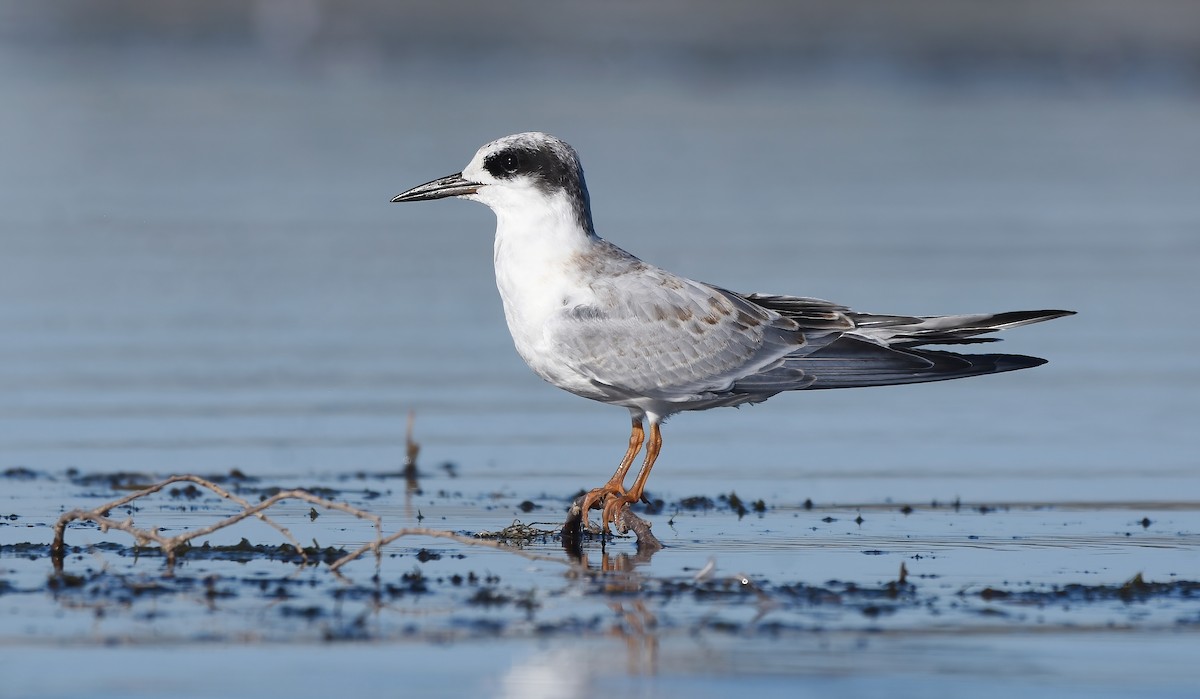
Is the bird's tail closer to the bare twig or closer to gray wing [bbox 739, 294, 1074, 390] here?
gray wing [bbox 739, 294, 1074, 390]

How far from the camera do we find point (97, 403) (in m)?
10.8

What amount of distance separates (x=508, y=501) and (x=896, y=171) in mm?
13473

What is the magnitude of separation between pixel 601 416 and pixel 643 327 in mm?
2848

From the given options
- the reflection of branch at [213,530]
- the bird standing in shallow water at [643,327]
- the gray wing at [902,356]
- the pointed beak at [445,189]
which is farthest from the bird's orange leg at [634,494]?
the pointed beak at [445,189]

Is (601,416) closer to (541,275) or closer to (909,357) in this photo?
(541,275)

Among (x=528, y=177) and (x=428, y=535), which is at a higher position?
(x=528, y=177)

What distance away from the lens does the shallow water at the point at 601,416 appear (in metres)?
6.03

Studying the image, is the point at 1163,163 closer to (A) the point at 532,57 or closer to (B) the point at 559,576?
(A) the point at 532,57

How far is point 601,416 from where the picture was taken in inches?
440

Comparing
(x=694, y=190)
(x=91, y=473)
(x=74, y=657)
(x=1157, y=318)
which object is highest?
(x=694, y=190)

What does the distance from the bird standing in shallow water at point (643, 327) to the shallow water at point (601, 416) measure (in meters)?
0.58

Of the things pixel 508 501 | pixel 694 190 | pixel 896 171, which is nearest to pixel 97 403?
pixel 508 501

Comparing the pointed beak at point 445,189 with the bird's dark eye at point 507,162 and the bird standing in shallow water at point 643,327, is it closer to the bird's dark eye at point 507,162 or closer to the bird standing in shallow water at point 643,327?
the bird standing in shallow water at point 643,327

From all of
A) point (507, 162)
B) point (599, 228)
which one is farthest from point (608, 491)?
point (599, 228)
